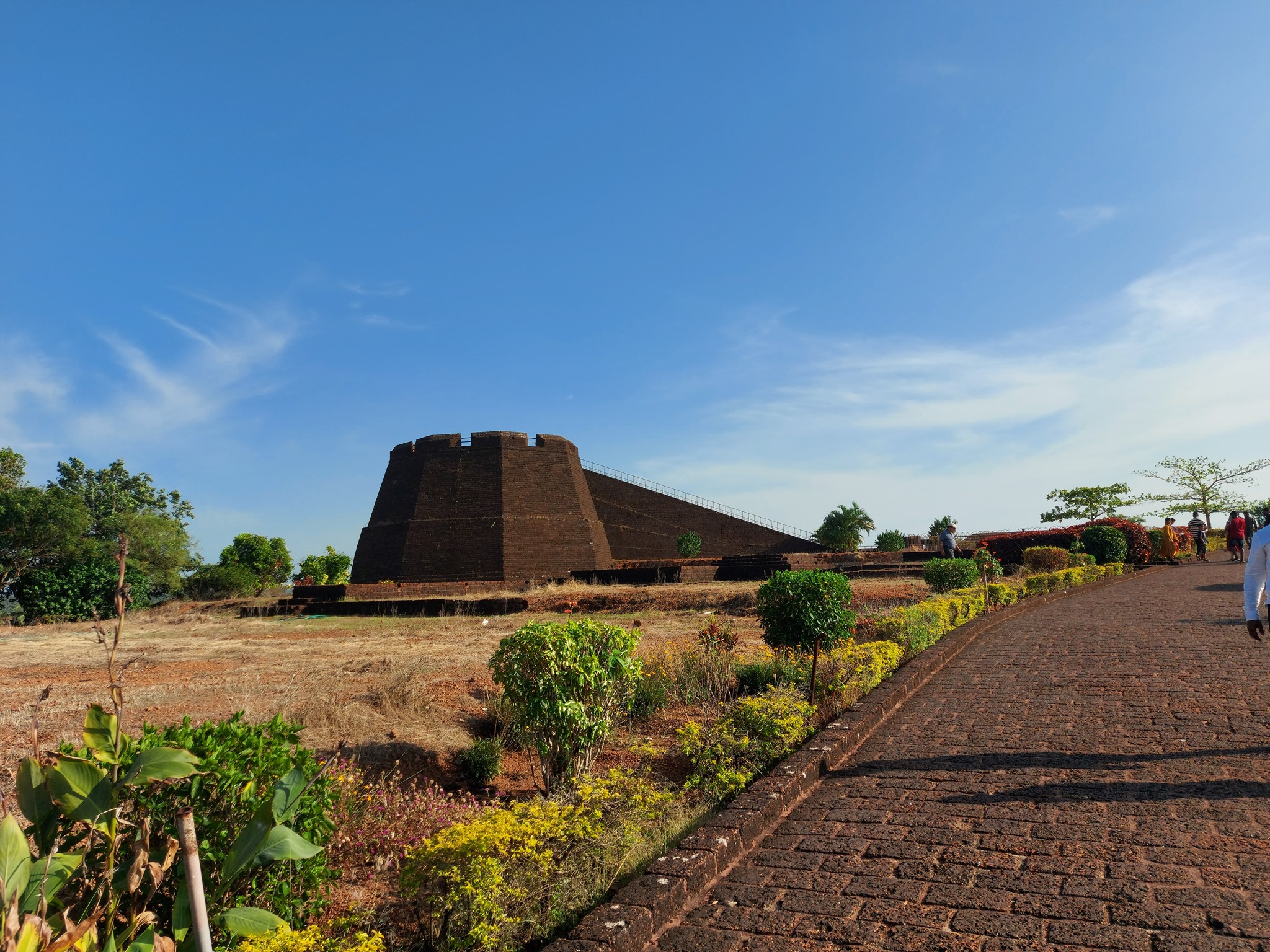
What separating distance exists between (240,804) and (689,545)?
93.6 ft

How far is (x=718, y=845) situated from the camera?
3.11 meters

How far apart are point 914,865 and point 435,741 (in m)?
3.50

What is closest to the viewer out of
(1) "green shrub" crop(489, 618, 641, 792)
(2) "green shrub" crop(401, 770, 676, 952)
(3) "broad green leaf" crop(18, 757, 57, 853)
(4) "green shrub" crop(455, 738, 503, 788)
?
(3) "broad green leaf" crop(18, 757, 57, 853)

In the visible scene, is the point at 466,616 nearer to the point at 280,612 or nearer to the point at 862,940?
the point at 280,612

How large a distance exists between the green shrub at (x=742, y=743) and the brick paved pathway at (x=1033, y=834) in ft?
1.24

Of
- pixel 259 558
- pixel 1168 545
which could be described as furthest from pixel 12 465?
pixel 1168 545

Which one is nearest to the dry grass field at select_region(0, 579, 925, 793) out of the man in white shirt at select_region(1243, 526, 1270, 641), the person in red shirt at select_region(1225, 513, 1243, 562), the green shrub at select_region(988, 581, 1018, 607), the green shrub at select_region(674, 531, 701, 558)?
the green shrub at select_region(988, 581, 1018, 607)

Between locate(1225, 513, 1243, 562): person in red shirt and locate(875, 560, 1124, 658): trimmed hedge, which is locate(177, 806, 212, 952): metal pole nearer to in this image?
locate(875, 560, 1124, 658): trimmed hedge

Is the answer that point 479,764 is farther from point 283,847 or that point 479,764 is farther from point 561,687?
point 283,847

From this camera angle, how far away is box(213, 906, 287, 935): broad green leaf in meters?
2.10

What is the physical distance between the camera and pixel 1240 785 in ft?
11.9

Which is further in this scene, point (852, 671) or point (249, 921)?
point (852, 671)

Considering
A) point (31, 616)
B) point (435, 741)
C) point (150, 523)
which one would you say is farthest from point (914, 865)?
point (150, 523)

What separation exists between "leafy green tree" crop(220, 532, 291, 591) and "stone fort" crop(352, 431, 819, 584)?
2782 millimetres
